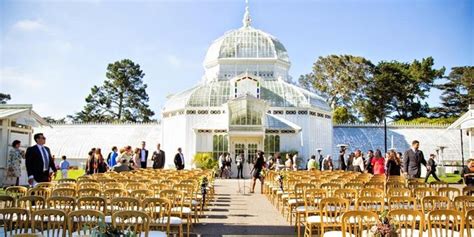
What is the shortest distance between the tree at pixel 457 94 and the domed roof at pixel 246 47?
2493 centimetres

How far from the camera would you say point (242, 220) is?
11562mm

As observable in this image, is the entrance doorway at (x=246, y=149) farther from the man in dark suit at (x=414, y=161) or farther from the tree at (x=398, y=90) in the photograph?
the tree at (x=398, y=90)

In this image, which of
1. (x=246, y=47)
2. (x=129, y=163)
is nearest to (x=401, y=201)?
(x=129, y=163)

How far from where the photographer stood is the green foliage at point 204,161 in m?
31.0

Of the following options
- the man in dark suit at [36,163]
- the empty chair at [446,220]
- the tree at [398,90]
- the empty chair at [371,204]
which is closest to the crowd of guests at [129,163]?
the man in dark suit at [36,163]

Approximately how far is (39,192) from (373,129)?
1508 inches

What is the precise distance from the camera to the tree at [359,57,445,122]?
5434cm

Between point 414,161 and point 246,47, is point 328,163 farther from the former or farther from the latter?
point 246,47

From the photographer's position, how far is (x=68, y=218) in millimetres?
5711

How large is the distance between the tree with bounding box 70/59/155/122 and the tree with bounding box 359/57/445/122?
101 feet

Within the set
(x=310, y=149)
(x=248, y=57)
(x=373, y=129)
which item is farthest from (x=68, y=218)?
(x=373, y=129)

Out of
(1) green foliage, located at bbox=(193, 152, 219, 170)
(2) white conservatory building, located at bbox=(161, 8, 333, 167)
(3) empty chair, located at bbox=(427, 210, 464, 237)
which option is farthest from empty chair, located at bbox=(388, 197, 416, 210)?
(2) white conservatory building, located at bbox=(161, 8, 333, 167)

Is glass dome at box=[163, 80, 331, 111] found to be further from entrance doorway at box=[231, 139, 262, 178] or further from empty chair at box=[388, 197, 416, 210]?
empty chair at box=[388, 197, 416, 210]

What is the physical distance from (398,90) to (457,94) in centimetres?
840
